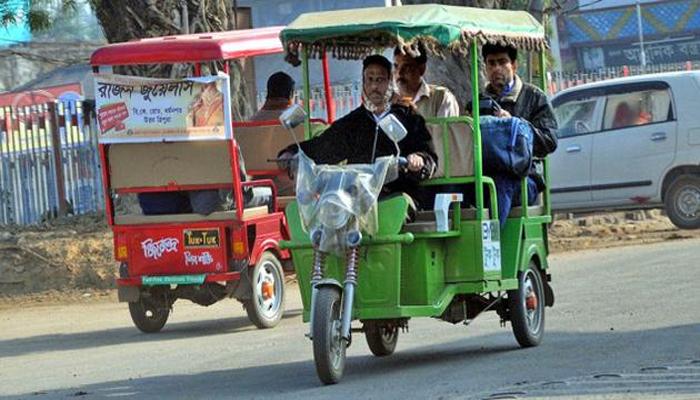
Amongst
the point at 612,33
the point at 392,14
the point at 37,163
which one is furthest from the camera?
the point at 612,33

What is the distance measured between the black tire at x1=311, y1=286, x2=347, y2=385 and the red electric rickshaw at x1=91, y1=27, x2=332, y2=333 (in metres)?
3.91

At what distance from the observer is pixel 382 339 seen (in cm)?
1067

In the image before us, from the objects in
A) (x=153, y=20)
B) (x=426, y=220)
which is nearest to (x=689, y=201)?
(x=153, y=20)

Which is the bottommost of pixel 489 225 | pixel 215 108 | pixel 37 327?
pixel 37 327

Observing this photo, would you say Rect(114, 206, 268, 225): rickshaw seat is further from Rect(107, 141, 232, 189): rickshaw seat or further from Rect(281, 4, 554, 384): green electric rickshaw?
Rect(281, 4, 554, 384): green electric rickshaw

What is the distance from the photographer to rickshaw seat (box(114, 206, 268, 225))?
43.0 ft

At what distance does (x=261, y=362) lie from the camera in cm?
1091

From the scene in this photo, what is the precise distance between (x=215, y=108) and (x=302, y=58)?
284 centimetres

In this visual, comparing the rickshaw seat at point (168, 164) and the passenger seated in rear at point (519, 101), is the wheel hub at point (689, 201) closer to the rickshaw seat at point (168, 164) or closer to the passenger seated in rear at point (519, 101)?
the rickshaw seat at point (168, 164)

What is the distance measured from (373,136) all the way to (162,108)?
3583 mm

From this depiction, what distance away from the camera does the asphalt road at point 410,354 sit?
349 inches

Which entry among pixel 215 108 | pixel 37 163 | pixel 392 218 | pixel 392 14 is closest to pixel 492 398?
pixel 392 218

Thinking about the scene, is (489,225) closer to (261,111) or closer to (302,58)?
(302,58)

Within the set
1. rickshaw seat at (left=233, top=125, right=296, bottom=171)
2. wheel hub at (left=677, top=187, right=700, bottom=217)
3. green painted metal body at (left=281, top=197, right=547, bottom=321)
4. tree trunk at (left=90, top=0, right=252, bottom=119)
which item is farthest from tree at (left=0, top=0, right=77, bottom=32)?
green painted metal body at (left=281, top=197, right=547, bottom=321)
